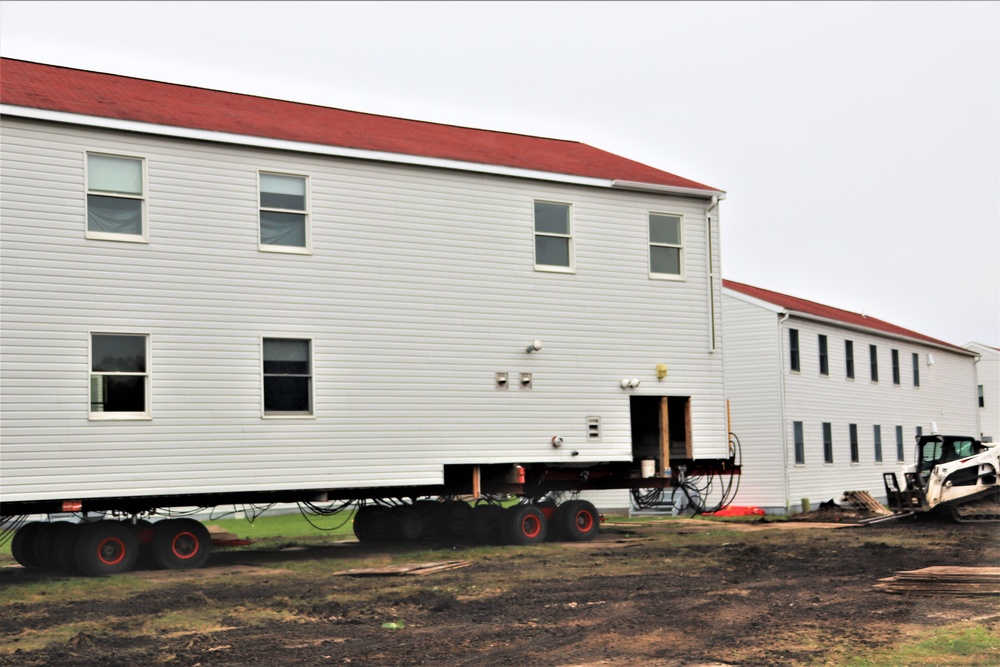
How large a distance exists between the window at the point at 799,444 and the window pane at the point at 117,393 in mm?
22108

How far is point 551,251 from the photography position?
23.1 m

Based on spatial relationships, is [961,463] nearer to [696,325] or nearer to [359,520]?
[696,325]

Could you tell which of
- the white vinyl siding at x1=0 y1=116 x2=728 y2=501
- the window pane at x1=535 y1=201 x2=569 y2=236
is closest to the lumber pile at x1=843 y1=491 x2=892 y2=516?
the white vinyl siding at x1=0 y1=116 x2=728 y2=501

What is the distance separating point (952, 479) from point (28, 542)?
68.0ft

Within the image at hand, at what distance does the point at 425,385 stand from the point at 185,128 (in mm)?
6097

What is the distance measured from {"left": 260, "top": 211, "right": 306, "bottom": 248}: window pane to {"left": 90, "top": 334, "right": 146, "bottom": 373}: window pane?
2.82m

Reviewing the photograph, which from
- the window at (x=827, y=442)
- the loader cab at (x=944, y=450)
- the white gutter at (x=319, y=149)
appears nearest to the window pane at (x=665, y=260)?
the white gutter at (x=319, y=149)

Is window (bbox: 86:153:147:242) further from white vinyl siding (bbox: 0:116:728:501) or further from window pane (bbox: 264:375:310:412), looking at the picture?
window pane (bbox: 264:375:310:412)

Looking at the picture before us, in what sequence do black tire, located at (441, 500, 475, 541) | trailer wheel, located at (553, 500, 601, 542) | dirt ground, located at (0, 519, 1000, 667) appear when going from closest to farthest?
dirt ground, located at (0, 519, 1000, 667) < trailer wheel, located at (553, 500, 601, 542) < black tire, located at (441, 500, 475, 541)

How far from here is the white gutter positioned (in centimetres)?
1816

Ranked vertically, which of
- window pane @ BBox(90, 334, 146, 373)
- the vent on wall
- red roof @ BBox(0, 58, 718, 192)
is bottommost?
the vent on wall

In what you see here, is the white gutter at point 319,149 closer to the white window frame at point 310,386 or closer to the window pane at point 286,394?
the white window frame at point 310,386

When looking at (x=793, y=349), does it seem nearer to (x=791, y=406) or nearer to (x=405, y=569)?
(x=791, y=406)

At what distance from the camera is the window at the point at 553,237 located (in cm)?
2295
